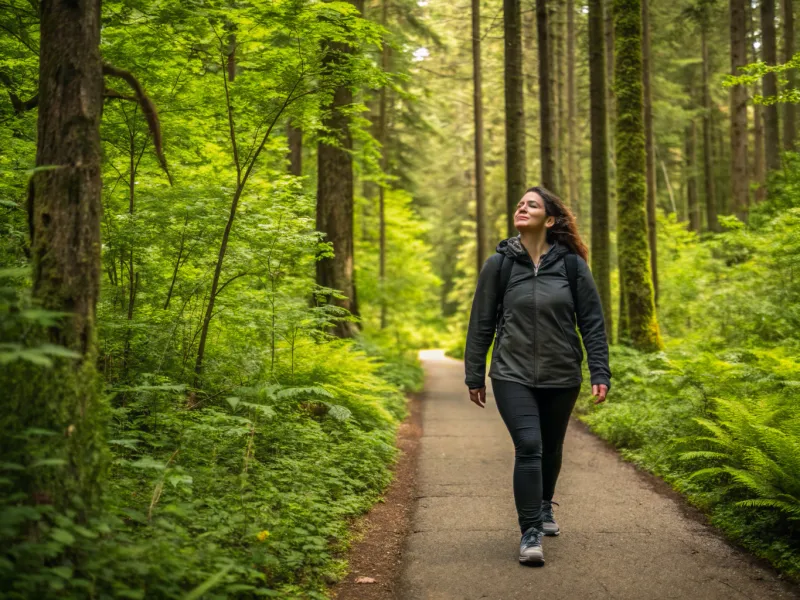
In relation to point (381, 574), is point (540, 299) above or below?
above

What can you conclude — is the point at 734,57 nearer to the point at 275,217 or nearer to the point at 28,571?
the point at 275,217

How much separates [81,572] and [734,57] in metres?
20.0

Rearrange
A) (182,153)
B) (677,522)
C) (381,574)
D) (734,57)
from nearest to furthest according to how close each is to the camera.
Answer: (381,574) → (677,522) → (182,153) → (734,57)

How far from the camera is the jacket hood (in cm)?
480

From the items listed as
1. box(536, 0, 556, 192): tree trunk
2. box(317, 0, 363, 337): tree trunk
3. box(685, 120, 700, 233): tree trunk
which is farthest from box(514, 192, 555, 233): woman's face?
box(685, 120, 700, 233): tree trunk

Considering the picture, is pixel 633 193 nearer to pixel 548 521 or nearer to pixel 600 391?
pixel 600 391

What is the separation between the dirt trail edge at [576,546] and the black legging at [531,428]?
0.41 meters

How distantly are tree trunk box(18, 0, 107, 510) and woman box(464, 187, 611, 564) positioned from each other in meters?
2.60

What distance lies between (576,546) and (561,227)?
2.38 m

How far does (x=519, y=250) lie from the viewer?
15.7 ft

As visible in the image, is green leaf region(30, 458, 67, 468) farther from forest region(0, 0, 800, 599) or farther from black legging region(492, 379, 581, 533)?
black legging region(492, 379, 581, 533)

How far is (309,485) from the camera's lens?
5375mm

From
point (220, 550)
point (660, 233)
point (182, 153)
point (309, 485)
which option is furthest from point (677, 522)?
point (660, 233)

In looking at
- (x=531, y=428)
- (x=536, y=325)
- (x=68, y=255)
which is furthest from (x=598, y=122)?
(x=68, y=255)
